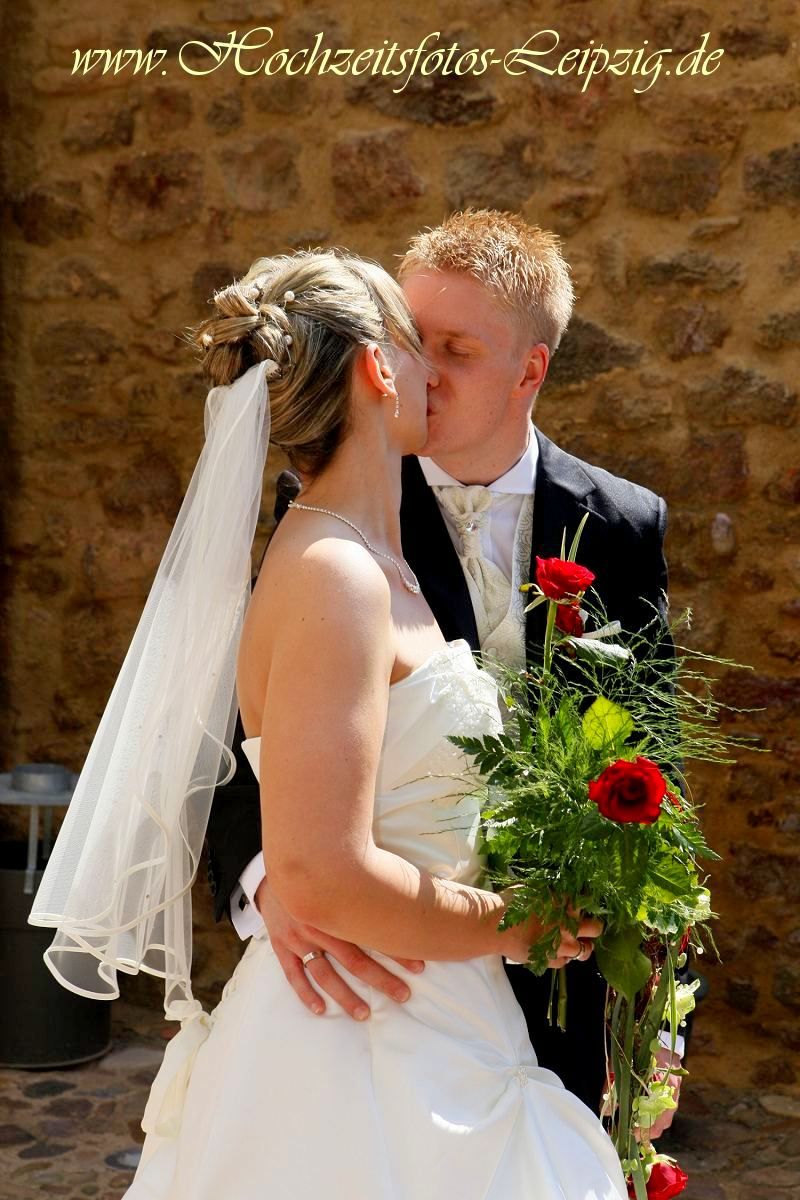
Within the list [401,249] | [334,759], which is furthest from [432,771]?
[401,249]

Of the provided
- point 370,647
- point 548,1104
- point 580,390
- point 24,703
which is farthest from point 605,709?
point 24,703

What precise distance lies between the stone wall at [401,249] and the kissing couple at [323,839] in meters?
1.96

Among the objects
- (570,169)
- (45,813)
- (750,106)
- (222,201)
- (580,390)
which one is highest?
(750,106)

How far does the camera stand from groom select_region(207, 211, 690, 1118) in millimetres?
2359

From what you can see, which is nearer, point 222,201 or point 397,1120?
point 397,1120

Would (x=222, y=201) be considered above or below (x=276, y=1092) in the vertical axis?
above

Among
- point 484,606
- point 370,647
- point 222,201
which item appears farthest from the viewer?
point 222,201

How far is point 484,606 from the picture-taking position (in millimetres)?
2482

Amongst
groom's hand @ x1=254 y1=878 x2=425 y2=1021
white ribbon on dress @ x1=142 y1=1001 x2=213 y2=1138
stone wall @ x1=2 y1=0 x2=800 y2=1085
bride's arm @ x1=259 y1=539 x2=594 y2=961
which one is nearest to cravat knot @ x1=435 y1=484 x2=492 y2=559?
bride's arm @ x1=259 y1=539 x2=594 y2=961

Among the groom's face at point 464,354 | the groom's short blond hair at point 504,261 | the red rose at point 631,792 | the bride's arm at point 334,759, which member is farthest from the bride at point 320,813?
the groom's short blond hair at point 504,261

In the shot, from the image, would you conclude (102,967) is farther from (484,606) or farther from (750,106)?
(750,106)

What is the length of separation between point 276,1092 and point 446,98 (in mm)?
3173

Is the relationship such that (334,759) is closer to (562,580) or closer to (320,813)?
(320,813)

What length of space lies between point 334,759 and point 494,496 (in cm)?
105
